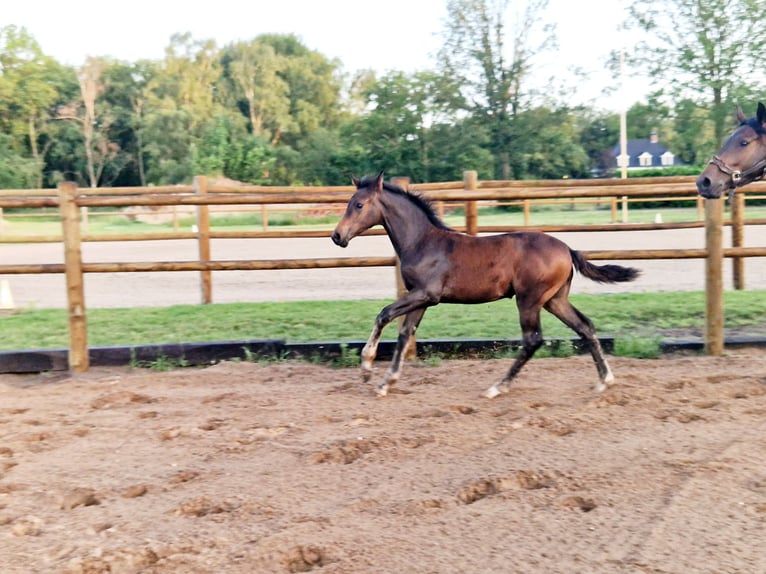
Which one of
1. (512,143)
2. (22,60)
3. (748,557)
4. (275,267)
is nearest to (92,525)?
(748,557)

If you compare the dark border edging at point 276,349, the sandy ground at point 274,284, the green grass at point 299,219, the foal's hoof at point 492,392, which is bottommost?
the foal's hoof at point 492,392

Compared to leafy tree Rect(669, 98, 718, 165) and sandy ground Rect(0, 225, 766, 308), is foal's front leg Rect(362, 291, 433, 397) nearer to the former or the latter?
sandy ground Rect(0, 225, 766, 308)

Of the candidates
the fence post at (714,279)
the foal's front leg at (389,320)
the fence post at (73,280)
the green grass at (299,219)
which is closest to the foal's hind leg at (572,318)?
the foal's front leg at (389,320)

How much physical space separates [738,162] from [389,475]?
140 inches

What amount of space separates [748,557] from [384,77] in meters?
40.1

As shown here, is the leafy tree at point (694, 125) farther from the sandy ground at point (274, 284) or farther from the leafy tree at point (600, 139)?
the leafy tree at point (600, 139)

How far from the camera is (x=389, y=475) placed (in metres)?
3.80

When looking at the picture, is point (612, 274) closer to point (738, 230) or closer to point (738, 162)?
point (738, 162)

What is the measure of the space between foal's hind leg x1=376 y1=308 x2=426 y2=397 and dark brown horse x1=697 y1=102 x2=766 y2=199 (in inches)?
87.1

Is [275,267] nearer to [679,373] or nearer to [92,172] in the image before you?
[679,373]

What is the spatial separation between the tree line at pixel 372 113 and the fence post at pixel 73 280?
96.7 ft

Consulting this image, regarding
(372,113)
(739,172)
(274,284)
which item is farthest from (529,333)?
(372,113)

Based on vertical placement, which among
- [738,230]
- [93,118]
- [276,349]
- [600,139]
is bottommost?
[276,349]

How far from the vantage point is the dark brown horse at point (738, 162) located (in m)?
5.58
